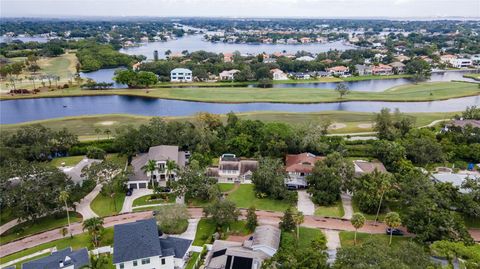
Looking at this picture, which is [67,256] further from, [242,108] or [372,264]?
[242,108]

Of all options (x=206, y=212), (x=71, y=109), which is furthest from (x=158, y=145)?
(x=71, y=109)

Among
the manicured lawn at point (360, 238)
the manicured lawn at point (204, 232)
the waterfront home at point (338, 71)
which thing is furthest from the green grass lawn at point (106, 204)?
the waterfront home at point (338, 71)

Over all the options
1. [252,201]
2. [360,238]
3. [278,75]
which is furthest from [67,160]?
[278,75]

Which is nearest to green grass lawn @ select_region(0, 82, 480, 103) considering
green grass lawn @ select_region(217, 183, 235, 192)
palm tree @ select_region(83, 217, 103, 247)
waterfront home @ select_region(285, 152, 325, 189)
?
waterfront home @ select_region(285, 152, 325, 189)

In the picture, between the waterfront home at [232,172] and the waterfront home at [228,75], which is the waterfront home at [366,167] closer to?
the waterfront home at [232,172]

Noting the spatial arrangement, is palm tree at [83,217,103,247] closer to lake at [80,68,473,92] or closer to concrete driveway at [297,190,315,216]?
concrete driveway at [297,190,315,216]
